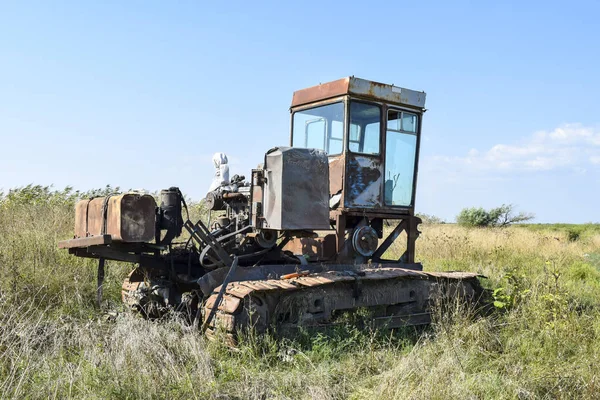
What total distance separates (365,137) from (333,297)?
7.53 ft

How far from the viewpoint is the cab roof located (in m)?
7.25

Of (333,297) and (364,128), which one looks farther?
(364,128)

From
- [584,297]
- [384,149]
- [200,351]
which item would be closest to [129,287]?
[200,351]

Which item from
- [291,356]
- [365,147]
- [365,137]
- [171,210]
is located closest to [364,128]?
[365,137]

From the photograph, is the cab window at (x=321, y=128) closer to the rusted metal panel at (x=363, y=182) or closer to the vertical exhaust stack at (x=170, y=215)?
the rusted metal panel at (x=363, y=182)

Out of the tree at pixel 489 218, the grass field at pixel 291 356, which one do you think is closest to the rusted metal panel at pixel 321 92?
the grass field at pixel 291 356

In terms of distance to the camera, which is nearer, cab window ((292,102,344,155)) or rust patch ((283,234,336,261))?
rust patch ((283,234,336,261))

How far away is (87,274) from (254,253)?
3032mm

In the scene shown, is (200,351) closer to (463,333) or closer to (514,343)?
(463,333)

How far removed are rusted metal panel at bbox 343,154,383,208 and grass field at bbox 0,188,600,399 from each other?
1680mm

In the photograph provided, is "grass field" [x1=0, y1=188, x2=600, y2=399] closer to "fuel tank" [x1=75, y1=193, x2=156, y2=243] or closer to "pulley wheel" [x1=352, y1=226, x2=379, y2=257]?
"fuel tank" [x1=75, y1=193, x2=156, y2=243]

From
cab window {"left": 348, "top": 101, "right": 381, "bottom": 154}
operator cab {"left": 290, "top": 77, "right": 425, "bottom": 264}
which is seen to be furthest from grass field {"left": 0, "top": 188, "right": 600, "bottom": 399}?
cab window {"left": 348, "top": 101, "right": 381, "bottom": 154}

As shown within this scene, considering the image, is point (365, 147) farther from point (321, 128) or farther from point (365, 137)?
point (321, 128)

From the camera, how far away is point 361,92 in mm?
7312
